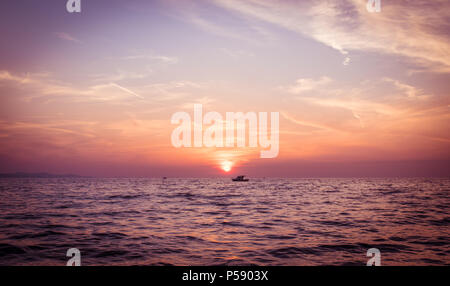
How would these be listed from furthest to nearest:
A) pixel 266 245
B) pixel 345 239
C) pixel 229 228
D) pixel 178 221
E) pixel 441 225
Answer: pixel 178 221 → pixel 441 225 → pixel 229 228 → pixel 345 239 → pixel 266 245

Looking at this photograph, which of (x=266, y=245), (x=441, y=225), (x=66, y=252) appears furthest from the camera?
(x=441, y=225)

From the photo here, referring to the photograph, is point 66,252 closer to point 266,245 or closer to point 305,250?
point 266,245

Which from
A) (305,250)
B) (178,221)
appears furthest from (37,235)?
(305,250)
